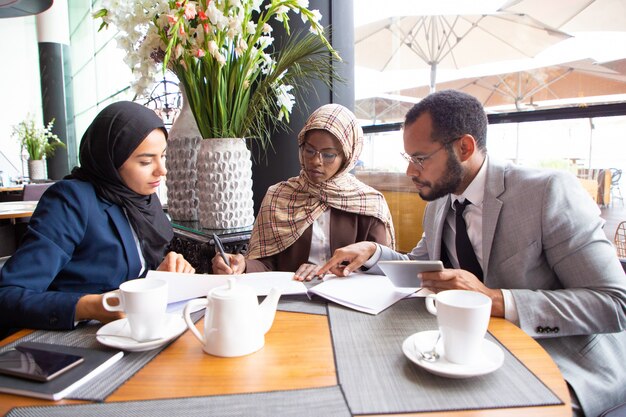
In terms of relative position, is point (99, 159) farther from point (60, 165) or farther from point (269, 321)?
point (60, 165)

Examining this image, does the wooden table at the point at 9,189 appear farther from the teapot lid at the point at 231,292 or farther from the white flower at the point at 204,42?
the teapot lid at the point at 231,292

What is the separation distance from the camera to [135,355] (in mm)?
879

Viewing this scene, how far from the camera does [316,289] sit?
1.24 metres

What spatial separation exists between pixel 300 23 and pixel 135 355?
2242 millimetres

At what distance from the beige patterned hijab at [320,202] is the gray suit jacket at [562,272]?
2.39 ft

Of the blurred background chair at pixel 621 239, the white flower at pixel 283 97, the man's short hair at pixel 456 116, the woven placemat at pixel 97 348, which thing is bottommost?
the blurred background chair at pixel 621 239

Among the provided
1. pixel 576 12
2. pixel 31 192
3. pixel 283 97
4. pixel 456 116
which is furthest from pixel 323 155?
pixel 31 192

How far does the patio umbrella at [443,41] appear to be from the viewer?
4809 millimetres

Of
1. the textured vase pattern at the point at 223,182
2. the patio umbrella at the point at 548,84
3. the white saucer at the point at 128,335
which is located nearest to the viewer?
the white saucer at the point at 128,335

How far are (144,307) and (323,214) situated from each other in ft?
4.15

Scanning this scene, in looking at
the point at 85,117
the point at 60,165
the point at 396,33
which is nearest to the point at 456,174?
the point at 396,33

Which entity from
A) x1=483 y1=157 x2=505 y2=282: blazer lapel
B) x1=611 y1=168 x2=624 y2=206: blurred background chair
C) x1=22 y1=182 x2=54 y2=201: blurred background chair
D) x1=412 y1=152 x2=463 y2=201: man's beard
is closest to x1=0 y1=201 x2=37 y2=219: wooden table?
x1=22 y1=182 x2=54 y2=201: blurred background chair

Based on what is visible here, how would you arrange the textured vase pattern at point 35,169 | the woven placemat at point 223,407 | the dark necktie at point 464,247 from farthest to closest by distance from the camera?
the textured vase pattern at point 35,169
the dark necktie at point 464,247
the woven placemat at point 223,407

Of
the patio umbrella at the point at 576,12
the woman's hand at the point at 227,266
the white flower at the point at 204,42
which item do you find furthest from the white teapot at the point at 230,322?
the patio umbrella at the point at 576,12
